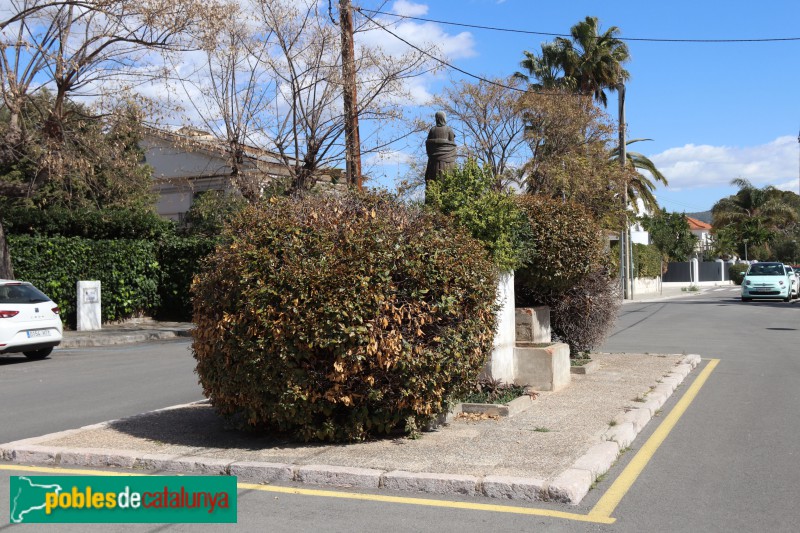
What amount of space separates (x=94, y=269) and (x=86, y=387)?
35.5ft

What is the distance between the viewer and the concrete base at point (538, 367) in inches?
369

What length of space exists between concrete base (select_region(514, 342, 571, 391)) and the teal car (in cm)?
2782

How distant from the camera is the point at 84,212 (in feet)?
72.6

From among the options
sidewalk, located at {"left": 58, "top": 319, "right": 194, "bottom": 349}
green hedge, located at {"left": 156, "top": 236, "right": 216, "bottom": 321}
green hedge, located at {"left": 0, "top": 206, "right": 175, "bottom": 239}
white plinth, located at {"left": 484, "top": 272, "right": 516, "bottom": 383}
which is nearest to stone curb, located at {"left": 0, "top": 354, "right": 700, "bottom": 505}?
white plinth, located at {"left": 484, "top": 272, "right": 516, "bottom": 383}

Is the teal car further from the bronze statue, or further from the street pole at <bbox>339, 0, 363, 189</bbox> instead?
the bronze statue

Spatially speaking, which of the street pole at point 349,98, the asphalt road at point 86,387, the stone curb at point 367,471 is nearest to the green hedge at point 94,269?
the asphalt road at point 86,387

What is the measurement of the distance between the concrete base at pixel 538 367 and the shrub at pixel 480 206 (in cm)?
115

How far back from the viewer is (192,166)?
3641 centimetres

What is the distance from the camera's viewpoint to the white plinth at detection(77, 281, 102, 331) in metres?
20.1

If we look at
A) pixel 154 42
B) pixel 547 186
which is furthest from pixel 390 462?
pixel 547 186

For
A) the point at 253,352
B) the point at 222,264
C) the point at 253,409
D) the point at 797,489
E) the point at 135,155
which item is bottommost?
the point at 797,489

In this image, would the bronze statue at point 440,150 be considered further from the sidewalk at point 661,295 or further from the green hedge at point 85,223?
the sidewalk at point 661,295

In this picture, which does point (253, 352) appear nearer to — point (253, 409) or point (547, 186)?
point (253, 409)

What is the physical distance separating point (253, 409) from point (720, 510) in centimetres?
368
